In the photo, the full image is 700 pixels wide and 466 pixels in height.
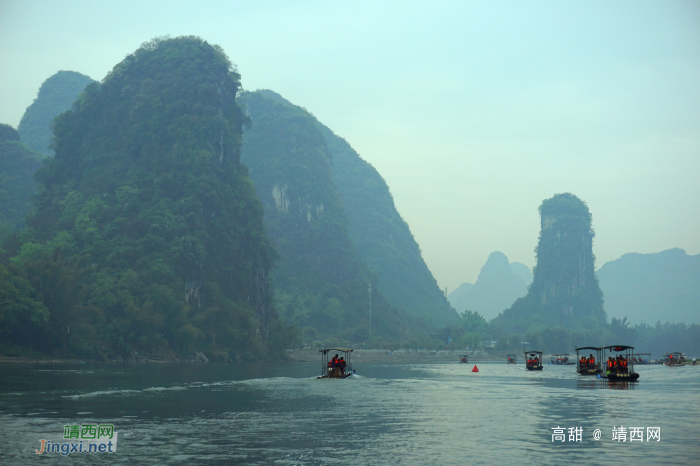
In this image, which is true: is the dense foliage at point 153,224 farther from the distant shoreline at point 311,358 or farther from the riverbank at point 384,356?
the riverbank at point 384,356

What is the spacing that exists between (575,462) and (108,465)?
16915mm

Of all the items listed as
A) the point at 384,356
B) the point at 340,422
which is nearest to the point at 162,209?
the point at 384,356

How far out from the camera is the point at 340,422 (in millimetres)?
34750

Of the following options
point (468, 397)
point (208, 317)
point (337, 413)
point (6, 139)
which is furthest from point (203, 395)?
point (6, 139)

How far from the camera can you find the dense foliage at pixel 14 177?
5773 inches

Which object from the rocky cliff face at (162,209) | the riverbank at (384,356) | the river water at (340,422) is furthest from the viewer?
the riverbank at (384,356)

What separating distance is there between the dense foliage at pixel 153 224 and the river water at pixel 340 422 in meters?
48.3

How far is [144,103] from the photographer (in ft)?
486

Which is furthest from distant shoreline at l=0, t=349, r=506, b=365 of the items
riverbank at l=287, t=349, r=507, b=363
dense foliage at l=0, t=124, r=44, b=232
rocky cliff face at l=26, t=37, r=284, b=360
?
dense foliage at l=0, t=124, r=44, b=232

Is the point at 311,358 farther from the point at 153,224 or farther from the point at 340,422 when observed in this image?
the point at 340,422

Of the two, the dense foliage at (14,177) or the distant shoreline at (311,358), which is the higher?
the dense foliage at (14,177)

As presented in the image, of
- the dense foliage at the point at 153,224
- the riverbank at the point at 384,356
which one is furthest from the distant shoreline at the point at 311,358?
the dense foliage at the point at 153,224

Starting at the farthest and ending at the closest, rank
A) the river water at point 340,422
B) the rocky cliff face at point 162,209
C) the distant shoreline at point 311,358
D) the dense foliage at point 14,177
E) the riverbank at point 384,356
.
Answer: the riverbank at point 384,356
the dense foliage at point 14,177
the rocky cliff face at point 162,209
the distant shoreline at point 311,358
the river water at point 340,422

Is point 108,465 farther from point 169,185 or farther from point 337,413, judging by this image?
point 169,185
